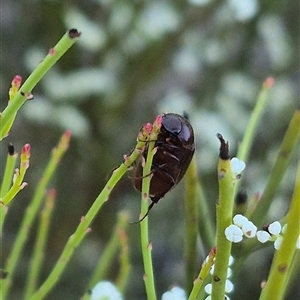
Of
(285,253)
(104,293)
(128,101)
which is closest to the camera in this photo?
(285,253)

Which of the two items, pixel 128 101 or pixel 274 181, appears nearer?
pixel 274 181

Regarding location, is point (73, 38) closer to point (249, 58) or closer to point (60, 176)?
point (60, 176)

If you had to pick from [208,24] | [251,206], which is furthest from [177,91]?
[251,206]

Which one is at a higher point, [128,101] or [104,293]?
[128,101]

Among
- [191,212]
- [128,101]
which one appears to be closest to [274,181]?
[191,212]

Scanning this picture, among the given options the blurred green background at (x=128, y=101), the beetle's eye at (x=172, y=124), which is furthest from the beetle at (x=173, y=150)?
the blurred green background at (x=128, y=101)

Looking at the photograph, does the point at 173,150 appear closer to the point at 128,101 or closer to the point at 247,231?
the point at 247,231

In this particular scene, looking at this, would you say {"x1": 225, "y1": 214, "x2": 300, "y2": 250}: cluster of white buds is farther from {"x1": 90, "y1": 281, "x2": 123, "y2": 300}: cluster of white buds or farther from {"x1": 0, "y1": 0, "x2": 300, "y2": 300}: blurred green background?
{"x1": 0, "y1": 0, "x2": 300, "y2": 300}: blurred green background

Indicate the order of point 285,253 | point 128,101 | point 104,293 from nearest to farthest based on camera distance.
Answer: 1. point 285,253
2. point 104,293
3. point 128,101

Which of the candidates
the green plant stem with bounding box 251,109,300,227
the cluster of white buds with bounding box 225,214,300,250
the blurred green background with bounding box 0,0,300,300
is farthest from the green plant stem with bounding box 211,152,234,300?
the blurred green background with bounding box 0,0,300,300
